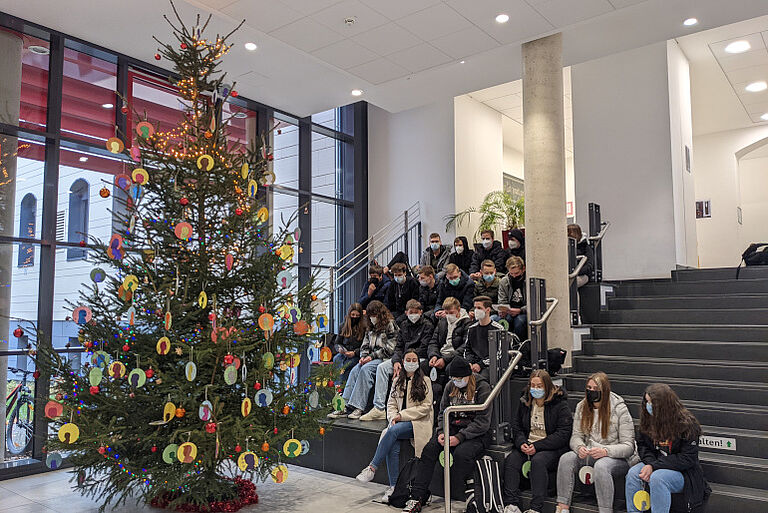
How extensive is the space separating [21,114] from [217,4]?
287 cm

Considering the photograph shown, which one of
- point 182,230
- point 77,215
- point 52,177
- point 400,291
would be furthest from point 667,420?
point 52,177

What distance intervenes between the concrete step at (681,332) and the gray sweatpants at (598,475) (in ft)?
8.73

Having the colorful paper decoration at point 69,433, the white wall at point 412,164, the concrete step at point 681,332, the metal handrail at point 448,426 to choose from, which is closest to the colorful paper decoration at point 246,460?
the colorful paper decoration at point 69,433

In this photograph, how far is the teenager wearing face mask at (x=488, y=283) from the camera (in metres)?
8.05

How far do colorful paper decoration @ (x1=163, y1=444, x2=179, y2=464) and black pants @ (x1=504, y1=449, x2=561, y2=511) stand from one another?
282cm

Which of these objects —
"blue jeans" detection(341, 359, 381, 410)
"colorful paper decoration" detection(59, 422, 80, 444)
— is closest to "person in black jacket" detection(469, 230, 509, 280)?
"blue jeans" detection(341, 359, 381, 410)

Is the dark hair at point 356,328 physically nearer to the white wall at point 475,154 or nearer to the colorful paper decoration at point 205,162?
the colorful paper decoration at point 205,162

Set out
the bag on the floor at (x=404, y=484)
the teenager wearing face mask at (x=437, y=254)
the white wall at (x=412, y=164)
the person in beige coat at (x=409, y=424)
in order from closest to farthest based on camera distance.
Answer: the bag on the floor at (x=404, y=484)
the person in beige coat at (x=409, y=424)
the teenager wearing face mask at (x=437, y=254)
the white wall at (x=412, y=164)

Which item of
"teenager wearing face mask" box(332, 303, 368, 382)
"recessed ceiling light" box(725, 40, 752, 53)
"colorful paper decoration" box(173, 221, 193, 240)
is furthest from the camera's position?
"recessed ceiling light" box(725, 40, 752, 53)

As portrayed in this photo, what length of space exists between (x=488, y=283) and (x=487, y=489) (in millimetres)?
3227

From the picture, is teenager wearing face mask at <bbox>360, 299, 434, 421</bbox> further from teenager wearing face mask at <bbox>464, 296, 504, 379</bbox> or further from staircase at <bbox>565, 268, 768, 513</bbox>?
staircase at <bbox>565, 268, 768, 513</bbox>

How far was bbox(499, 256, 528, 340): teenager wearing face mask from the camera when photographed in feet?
23.9

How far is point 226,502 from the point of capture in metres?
5.63

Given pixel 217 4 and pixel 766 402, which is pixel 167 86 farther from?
pixel 766 402
